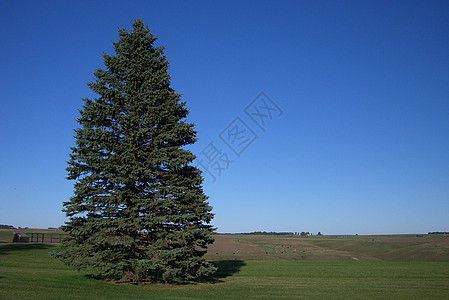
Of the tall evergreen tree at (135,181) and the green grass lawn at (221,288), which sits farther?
the tall evergreen tree at (135,181)

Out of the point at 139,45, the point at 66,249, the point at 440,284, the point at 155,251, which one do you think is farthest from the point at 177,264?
the point at 440,284

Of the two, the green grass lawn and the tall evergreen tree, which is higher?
the tall evergreen tree

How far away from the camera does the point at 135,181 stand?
20328 millimetres

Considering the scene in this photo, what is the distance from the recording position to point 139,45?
874 inches

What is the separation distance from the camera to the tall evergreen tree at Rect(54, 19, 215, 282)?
19109 mm

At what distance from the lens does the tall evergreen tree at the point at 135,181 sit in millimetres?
19109

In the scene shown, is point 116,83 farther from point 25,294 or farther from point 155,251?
point 25,294

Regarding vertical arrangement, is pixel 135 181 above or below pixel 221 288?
above

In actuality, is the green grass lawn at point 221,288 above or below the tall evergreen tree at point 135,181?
below

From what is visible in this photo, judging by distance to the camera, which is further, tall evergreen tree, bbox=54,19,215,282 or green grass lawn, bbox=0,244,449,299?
tall evergreen tree, bbox=54,19,215,282

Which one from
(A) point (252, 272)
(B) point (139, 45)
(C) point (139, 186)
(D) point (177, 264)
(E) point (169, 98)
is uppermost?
(B) point (139, 45)

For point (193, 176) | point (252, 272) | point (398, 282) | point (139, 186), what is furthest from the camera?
point (252, 272)

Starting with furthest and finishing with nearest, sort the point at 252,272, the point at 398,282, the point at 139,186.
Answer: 1. the point at 252,272
2. the point at 398,282
3. the point at 139,186

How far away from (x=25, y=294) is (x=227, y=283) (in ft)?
38.7
